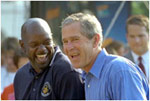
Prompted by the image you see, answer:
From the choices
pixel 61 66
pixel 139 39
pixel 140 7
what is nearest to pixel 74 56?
pixel 61 66

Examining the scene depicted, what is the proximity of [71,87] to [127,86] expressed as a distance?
0.97m

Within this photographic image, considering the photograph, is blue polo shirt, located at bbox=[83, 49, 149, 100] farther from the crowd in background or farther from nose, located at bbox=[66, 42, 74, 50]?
the crowd in background

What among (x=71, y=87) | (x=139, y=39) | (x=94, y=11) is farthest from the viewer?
(x=94, y=11)

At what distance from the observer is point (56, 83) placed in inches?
171

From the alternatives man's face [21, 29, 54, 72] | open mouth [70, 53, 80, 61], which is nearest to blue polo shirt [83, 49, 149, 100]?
open mouth [70, 53, 80, 61]

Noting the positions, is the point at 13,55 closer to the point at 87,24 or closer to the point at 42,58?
the point at 42,58

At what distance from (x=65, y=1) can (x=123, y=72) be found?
4.83 meters

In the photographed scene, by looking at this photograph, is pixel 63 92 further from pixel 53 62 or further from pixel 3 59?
pixel 3 59

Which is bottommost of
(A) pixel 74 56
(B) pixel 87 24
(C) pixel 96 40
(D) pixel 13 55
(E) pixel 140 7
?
(E) pixel 140 7

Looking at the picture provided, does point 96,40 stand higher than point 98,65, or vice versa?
point 96,40

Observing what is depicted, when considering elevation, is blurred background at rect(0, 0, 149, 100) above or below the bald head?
below

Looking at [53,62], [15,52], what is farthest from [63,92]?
[15,52]

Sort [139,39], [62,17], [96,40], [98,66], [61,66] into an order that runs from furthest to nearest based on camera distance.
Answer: [62,17]
[139,39]
[61,66]
[96,40]
[98,66]

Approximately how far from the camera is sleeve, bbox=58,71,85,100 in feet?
14.0
